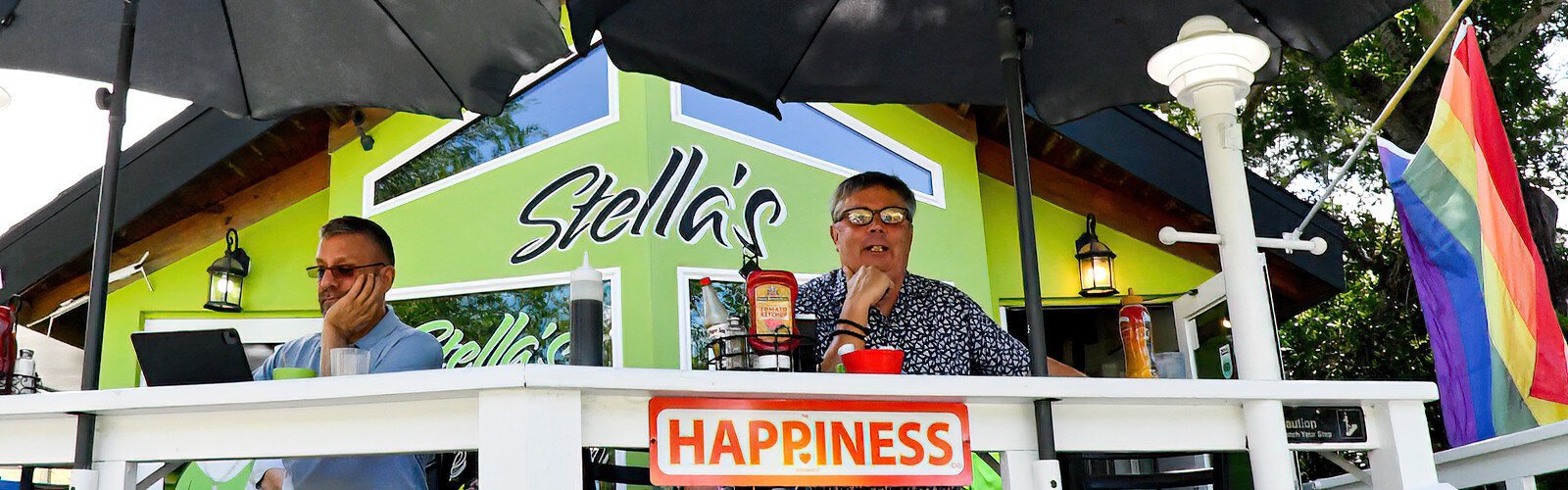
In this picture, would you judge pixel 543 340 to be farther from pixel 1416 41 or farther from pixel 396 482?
pixel 1416 41

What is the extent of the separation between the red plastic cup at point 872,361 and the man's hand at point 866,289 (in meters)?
0.71

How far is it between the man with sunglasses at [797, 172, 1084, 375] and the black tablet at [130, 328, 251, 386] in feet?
4.35

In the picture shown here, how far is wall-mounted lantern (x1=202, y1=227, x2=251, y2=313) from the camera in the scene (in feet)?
18.7

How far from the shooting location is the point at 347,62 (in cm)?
312

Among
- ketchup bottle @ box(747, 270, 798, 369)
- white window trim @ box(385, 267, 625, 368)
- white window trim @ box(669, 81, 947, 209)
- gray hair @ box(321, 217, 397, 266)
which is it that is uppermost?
white window trim @ box(669, 81, 947, 209)

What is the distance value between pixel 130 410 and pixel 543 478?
62 cm

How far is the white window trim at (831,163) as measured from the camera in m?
5.03

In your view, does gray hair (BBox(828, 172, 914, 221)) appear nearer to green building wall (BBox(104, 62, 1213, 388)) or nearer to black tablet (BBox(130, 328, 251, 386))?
black tablet (BBox(130, 328, 251, 386))

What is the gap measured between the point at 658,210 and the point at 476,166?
93 cm

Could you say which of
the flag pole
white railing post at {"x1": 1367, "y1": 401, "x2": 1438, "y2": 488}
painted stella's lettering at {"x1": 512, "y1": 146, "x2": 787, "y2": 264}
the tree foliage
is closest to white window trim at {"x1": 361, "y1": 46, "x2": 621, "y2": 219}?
painted stella's lettering at {"x1": 512, "y1": 146, "x2": 787, "y2": 264}

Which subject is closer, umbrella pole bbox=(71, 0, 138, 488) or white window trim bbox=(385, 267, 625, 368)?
umbrella pole bbox=(71, 0, 138, 488)

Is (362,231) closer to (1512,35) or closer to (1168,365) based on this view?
(1168,365)

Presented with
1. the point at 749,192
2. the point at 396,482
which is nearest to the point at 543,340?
the point at 749,192

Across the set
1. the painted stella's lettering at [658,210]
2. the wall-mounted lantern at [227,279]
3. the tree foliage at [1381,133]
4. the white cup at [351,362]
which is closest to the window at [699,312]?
the painted stella's lettering at [658,210]
